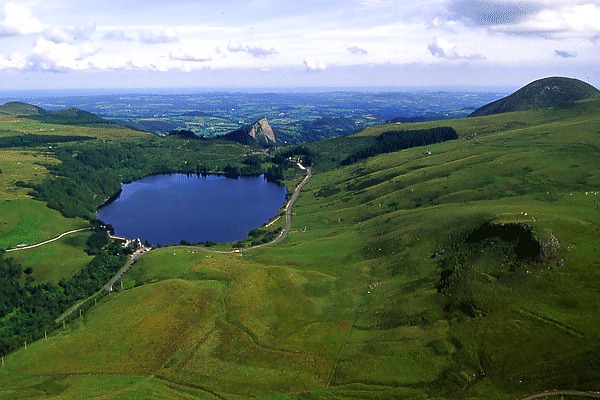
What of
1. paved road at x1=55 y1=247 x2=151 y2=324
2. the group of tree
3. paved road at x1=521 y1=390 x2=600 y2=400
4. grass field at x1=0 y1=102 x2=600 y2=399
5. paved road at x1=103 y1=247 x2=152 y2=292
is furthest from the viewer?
paved road at x1=103 y1=247 x2=152 y2=292

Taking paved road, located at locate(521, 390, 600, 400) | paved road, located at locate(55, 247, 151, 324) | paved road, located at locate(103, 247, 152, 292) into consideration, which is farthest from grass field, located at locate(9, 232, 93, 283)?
paved road, located at locate(521, 390, 600, 400)

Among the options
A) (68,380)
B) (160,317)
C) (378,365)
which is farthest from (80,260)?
(378,365)

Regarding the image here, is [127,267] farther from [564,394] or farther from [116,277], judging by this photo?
[564,394]

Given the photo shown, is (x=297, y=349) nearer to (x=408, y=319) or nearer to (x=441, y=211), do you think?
(x=408, y=319)

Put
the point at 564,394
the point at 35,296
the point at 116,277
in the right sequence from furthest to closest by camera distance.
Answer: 1. the point at 116,277
2. the point at 35,296
3. the point at 564,394

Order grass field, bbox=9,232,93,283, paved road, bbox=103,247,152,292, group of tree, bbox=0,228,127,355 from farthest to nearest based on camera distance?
grass field, bbox=9,232,93,283 < paved road, bbox=103,247,152,292 < group of tree, bbox=0,228,127,355

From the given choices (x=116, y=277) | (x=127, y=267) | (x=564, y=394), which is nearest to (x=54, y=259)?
(x=127, y=267)

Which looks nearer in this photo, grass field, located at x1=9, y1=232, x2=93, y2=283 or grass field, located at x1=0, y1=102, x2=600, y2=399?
grass field, located at x1=0, y1=102, x2=600, y2=399

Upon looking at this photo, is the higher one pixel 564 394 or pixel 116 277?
pixel 564 394

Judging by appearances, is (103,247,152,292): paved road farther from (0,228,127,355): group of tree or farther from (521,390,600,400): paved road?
(521,390,600,400): paved road
